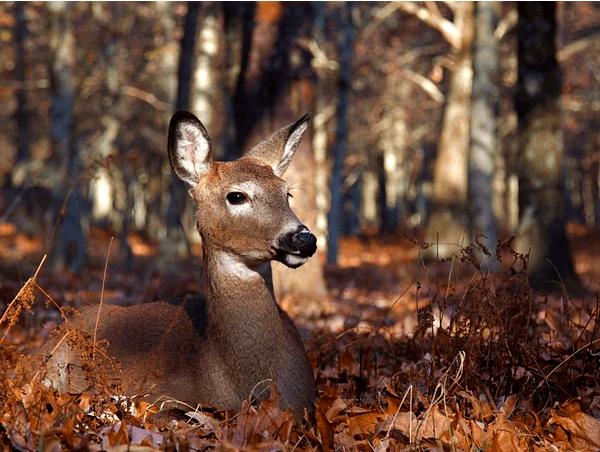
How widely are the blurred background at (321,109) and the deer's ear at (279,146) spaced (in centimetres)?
102

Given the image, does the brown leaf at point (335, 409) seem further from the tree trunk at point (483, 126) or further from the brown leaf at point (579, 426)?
the tree trunk at point (483, 126)

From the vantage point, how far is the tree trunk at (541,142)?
12.4 m

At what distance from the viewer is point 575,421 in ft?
14.0

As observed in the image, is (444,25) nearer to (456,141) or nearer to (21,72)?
(456,141)

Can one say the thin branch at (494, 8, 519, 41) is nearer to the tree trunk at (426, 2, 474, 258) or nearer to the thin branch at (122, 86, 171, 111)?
the tree trunk at (426, 2, 474, 258)

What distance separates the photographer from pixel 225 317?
485 cm

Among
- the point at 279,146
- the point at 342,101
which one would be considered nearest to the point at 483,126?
the point at 342,101

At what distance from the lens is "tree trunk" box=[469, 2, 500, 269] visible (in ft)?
54.7

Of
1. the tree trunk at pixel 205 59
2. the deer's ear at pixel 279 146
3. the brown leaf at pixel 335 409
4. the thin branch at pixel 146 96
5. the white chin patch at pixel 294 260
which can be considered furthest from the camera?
the thin branch at pixel 146 96

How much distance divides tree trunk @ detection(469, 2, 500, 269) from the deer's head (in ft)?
38.6

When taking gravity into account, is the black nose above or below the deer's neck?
above

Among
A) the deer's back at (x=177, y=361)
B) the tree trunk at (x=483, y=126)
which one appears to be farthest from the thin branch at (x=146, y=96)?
the deer's back at (x=177, y=361)

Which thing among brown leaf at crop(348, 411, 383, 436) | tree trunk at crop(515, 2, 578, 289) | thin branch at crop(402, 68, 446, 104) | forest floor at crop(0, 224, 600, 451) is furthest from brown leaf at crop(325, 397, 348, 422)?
thin branch at crop(402, 68, 446, 104)

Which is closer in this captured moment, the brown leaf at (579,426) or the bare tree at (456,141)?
the brown leaf at (579,426)
